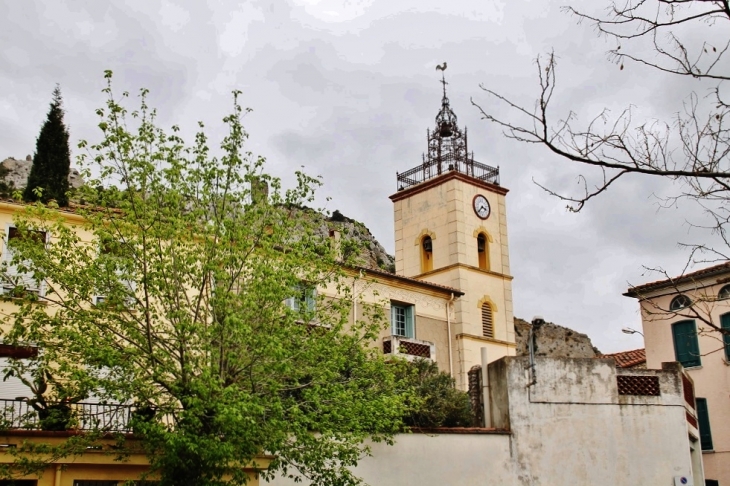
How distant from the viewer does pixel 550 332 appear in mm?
44844

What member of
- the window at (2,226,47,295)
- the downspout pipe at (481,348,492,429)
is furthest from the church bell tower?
the window at (2,226,47,295)

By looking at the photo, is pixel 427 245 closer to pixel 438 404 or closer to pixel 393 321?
pixel 393 321

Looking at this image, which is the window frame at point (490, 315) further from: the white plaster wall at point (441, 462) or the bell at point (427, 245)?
the white plaster wall at point (441, 462)

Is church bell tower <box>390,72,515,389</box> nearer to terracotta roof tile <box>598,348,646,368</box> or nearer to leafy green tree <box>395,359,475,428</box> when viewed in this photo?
terracotta roof tile <box>598,348,646,368</box>

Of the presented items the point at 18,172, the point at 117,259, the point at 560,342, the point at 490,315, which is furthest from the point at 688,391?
the point at 18,172

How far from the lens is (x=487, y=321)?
35.7 metres

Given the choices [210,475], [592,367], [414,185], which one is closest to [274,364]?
[210,475]

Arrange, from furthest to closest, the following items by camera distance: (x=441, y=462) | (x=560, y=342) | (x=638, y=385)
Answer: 1. (x=560, y=342)
2. (x=638, y=385)
3. (x=441, y=462)

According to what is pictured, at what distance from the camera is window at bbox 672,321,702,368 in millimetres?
30688

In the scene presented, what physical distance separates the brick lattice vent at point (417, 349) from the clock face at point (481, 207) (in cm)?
996

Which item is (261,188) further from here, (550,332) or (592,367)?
(550,332)

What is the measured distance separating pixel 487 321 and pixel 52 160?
18.4 m

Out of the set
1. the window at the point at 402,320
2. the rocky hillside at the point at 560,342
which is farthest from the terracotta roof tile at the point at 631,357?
the window at the point at 402,320

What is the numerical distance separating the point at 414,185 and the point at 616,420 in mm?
20415
